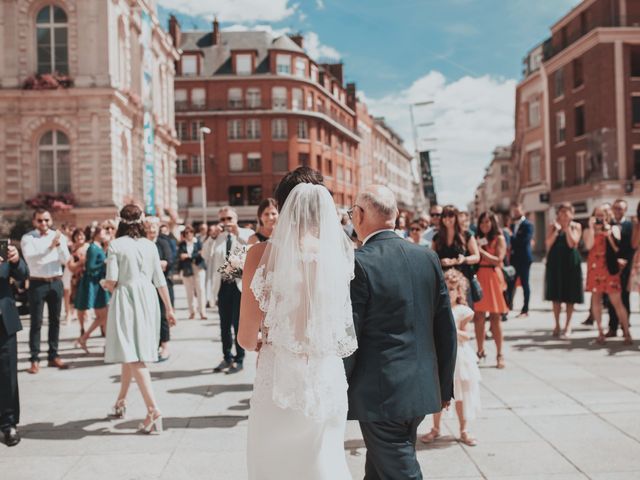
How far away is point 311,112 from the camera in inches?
2367

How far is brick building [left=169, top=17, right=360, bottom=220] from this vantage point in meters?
57.1

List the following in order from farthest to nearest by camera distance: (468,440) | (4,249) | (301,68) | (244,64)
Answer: (301,68) → (244,64) → (4,249) → (468,440)

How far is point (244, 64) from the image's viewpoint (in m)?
58.9

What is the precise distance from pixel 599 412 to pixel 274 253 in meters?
4.38

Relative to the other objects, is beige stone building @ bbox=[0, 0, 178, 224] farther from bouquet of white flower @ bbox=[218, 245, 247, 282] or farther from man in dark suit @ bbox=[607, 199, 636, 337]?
bouquet of white flower @ bbox=[218, 245, 247, 282]

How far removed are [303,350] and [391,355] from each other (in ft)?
1.49

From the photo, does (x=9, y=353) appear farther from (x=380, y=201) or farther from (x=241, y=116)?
(x=241, y=116)

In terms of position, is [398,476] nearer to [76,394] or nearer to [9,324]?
[9,324]

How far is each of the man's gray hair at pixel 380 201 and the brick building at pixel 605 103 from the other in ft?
131

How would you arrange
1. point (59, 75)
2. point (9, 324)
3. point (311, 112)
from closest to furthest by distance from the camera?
point (9, 324)
point (59, 75)
point (311, 112)

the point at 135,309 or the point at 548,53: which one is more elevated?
the point at 548,53

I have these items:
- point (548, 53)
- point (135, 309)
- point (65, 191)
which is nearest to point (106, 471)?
point (135, 309)

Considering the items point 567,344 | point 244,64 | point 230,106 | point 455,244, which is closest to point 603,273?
point 567,344

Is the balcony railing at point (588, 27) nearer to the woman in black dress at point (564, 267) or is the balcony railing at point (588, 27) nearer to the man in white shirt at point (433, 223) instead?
the man in white shirt at point (433, 223)
